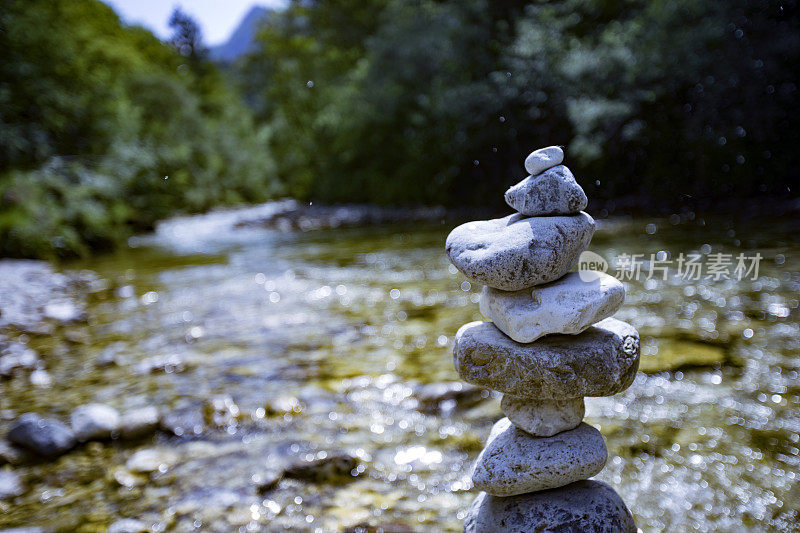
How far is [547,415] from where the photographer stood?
8.05 feet

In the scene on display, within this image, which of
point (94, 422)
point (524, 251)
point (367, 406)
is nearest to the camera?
point (524, 251)

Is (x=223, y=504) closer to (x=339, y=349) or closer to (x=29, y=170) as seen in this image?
(x=339, y=349)

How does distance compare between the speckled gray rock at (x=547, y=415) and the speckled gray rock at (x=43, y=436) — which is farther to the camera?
the speckled gray rock at (x=43, y=436)

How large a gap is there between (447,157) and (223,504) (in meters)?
17.2

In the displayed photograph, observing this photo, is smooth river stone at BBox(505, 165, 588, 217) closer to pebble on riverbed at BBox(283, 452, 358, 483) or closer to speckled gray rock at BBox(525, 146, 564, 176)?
speckled gray rock at BBox(525, 146, 564, 176)

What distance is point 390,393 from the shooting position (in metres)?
4.52

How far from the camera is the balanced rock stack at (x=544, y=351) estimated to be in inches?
85.5

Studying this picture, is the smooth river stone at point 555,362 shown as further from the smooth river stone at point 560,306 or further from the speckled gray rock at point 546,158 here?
the speckled gray rock at point 546,158

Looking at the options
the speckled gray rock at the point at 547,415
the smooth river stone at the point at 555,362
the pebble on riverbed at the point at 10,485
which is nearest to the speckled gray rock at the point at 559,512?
the speckled gray rock at the point at 547,415

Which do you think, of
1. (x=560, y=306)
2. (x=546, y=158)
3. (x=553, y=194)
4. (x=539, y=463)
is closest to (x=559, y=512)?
(x=539, y=463)

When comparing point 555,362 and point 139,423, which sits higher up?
point 555,362

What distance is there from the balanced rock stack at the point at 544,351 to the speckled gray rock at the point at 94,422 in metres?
2.96

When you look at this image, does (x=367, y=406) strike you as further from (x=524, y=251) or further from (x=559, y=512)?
(x=524, y=251)

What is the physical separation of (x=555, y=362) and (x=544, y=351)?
0.06 meters
